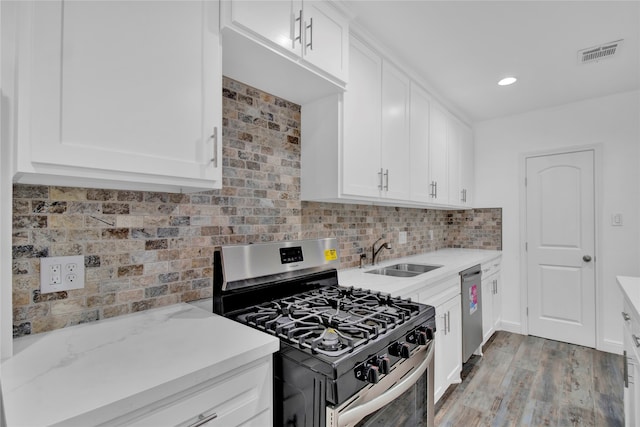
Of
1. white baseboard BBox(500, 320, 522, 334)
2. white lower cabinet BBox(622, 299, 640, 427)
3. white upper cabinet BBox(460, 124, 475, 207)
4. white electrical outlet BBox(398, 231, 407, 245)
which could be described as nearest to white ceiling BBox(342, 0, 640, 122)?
white upper cabinet BBox(460, 124, 475, 207)

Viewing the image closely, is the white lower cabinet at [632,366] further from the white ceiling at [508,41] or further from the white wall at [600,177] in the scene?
the white wall at [600,177]

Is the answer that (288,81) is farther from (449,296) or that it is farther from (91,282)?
(449,296)

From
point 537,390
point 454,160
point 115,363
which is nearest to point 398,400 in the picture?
point 115,363

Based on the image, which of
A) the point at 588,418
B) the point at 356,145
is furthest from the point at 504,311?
the point at 356,145

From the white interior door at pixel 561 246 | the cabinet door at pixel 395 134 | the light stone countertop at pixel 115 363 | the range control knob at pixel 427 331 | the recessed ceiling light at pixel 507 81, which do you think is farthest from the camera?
the white interior door at pixel 561 246

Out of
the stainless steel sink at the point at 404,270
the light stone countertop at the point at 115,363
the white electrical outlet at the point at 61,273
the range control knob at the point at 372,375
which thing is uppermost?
the white electrical outlet at the point at 61,273

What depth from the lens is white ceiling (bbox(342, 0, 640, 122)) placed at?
179 centimetres

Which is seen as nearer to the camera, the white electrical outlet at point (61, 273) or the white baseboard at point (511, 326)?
the white electrical outlet at point (61, 273)

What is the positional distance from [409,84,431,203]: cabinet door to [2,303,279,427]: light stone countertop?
6.29ft

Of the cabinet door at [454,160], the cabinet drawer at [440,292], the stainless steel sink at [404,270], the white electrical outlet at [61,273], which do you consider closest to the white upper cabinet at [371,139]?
the cabinet door at [454,160]

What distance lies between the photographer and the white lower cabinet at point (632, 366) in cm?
135

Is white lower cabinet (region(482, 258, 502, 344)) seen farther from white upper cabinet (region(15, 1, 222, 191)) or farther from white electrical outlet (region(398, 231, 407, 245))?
white upper cabinet (region(15, 1, 222, 191))

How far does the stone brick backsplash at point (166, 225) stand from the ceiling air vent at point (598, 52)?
2123 mm

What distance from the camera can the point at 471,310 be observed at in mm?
2668
